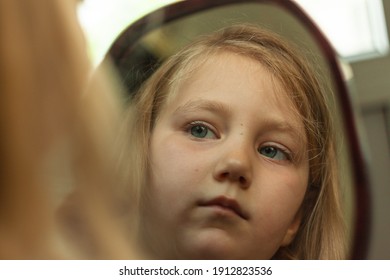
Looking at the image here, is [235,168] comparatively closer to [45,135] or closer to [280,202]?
[280,202]

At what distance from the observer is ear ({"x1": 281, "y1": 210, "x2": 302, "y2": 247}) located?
22.5 inches

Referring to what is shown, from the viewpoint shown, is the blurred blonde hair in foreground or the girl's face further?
the girl's face

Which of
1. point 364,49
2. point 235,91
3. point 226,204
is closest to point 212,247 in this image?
point 226,204

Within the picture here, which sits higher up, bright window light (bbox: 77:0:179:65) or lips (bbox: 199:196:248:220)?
bright window light (bbox: 77:0:179:65)

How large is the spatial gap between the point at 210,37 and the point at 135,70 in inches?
3.2

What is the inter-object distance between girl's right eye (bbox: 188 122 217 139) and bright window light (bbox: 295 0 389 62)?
158 millimetres

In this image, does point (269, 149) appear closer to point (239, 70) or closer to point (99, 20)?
point (239, 70)

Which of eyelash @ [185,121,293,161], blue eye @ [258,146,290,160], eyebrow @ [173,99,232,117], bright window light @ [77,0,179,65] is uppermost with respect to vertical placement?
bright window light @ [77,0,179,65]

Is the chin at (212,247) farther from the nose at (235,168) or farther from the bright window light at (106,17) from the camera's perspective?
the bright window light at (106,17)

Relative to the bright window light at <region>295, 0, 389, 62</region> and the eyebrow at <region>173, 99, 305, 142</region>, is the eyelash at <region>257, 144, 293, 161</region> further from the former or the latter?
the bright window light at <region>295, 0, 389, 62</region>

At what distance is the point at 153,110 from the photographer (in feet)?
1.90

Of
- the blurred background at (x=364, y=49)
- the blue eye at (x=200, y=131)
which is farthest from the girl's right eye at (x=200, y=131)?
the blurred background at (x=364, y=49)

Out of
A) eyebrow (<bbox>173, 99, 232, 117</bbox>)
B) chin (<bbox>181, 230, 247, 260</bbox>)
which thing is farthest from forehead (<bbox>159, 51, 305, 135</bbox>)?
chin (<bbox>181, 230, 247, 260</bbox>)
